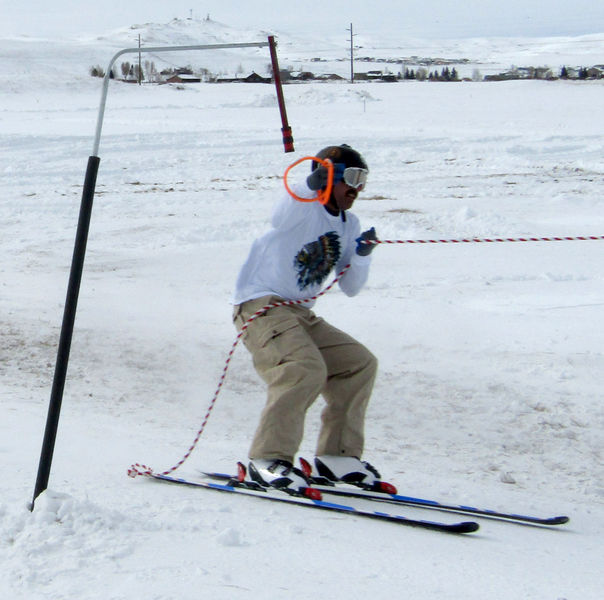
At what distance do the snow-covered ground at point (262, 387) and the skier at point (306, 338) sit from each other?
1.38ft

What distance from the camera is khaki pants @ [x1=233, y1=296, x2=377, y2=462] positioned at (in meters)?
4.16

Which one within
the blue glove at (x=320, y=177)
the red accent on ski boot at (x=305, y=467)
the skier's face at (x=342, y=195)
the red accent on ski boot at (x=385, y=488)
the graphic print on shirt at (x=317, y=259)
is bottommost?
the red accent on ski boot at (x=385, y=488)

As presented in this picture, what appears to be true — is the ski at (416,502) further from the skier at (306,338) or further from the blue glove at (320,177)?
the blue glove at (320,177)

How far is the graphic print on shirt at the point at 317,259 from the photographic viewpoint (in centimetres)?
438

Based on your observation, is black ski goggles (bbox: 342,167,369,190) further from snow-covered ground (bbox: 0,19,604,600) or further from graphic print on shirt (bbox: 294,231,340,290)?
snow-covered ground (bbox: 0,19,604,600)

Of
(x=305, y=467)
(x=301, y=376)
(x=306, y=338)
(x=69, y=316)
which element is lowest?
(x=305, y=467)

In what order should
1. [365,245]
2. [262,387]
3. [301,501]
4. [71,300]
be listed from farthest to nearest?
[262,387]
[365,245]
[301,501]
[71,300]

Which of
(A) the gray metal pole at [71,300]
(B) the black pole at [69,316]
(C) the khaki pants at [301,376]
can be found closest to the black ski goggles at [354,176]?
(C) the khaki pants at [301,376]

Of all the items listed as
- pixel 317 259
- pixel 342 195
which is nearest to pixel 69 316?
pixel 317 259

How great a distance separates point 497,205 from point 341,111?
17889 millimetres

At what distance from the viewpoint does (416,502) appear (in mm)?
4234

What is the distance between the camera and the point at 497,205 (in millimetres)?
14109

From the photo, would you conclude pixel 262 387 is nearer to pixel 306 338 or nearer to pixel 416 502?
pixel 306 338

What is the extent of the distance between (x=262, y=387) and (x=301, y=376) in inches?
98.1
